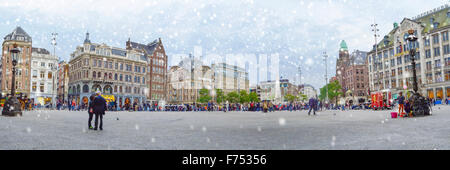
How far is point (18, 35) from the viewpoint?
208 feet

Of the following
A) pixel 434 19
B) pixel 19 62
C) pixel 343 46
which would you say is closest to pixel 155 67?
pixel 19 62

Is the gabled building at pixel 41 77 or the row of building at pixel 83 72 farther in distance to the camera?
the gabled building at pixel 41 77

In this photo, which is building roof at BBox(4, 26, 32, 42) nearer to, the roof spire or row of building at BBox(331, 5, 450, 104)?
row of building at BBox(331, 5, 450, 104)

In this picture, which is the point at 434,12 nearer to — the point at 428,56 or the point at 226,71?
the point at 428,56

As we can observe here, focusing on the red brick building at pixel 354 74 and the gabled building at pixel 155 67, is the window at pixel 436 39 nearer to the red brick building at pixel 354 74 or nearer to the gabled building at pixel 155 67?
the red brick building at pixel 354 74

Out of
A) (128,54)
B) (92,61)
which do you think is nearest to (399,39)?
(128,54)

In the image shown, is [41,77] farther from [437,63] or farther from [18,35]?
[437,63]

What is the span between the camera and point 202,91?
289ft

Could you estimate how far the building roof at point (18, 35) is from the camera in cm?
6279

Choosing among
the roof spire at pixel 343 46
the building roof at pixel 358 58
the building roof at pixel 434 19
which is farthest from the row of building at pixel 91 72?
the roof spire at pixel 343 46

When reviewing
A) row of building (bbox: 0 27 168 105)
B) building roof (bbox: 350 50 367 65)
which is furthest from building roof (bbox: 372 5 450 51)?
row of building (bbox: 0 27 168 105)

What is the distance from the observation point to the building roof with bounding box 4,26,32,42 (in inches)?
2472
